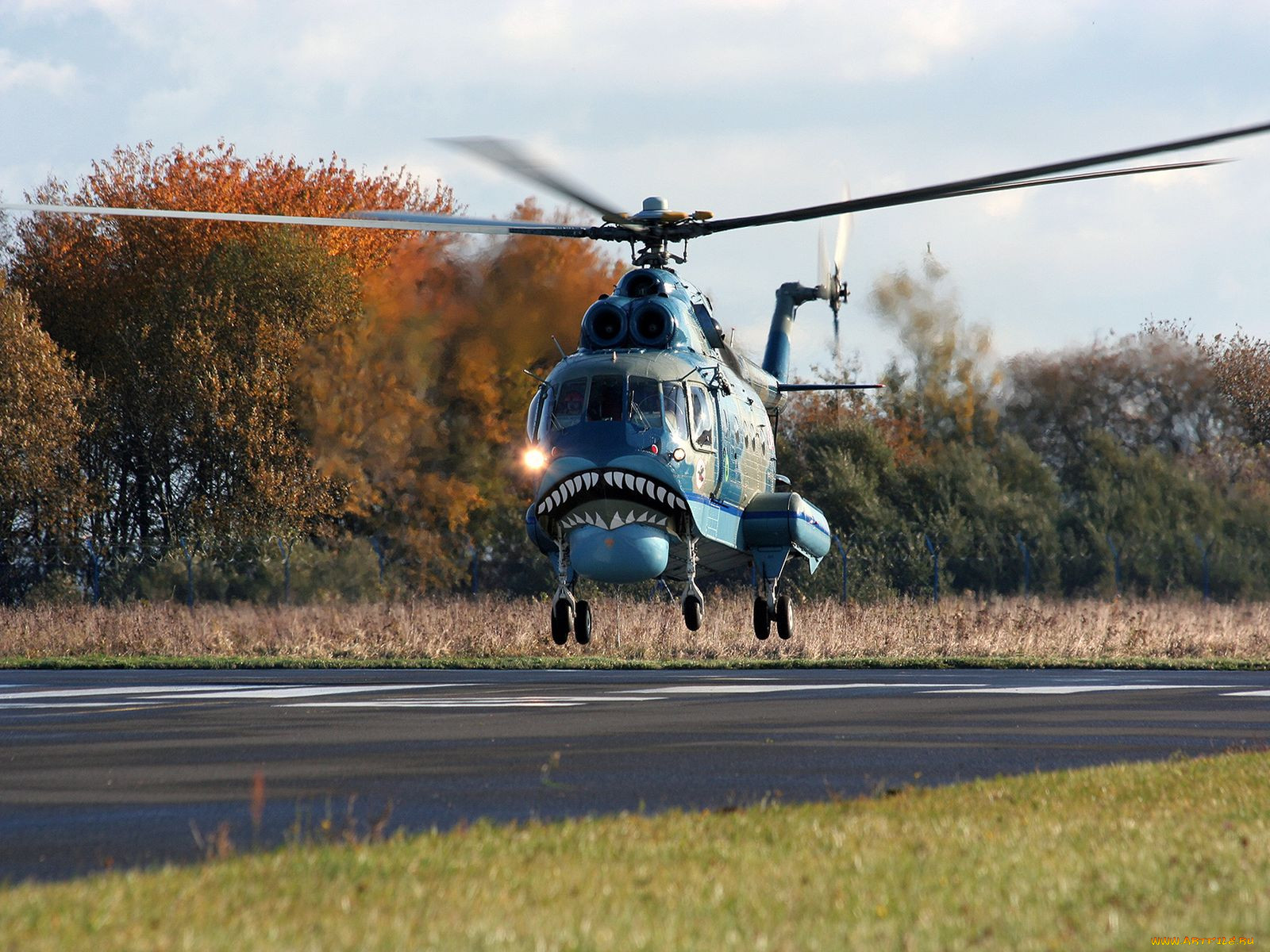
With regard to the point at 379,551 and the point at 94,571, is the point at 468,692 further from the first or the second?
the point at 94,571

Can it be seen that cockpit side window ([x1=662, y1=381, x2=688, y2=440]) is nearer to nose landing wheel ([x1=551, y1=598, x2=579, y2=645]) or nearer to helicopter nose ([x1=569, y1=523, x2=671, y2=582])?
helicopter nose ([x1=569, y1=523, x2=671, y2=582])

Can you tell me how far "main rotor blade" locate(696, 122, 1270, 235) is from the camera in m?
14.1

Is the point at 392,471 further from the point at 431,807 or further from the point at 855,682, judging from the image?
the point at 431,807

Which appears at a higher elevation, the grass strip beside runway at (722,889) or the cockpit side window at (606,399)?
the cockpit side window at (606,399)

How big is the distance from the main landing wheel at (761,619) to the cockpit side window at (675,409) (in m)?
4.05

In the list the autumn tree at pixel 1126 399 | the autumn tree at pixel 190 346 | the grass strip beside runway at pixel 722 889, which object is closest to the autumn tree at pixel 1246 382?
the autumn tree at pixel 1126 399

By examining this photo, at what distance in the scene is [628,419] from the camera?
65.8ft

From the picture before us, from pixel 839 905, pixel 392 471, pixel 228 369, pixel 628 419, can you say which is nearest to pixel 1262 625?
pixel 628 419

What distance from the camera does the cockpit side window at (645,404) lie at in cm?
2011

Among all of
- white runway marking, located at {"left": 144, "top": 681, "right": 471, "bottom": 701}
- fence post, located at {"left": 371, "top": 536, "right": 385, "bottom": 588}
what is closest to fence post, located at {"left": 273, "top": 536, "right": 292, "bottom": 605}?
fence post, located at {"left": 371, "top": 536, "right": 385, "bottom": 588}

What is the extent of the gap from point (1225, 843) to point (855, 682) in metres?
14.7

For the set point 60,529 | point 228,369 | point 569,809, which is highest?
point 228,369

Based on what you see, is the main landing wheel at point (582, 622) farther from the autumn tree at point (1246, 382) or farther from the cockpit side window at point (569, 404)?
the autumn tree at point (1246, 382)

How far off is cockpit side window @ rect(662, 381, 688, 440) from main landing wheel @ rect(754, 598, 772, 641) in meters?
4.05
